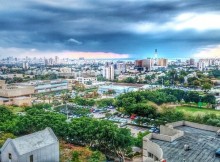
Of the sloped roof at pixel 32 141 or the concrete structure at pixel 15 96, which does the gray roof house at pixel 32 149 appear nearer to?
the sloped roof at pixel 32 141

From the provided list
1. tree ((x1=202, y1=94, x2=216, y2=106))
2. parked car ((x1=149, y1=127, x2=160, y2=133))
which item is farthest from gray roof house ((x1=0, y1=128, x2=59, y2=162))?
tree ((x1=202, y1=94, x2=216, y2=106))

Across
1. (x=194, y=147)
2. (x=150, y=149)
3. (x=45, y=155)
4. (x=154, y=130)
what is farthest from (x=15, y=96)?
(x=194, y=147)

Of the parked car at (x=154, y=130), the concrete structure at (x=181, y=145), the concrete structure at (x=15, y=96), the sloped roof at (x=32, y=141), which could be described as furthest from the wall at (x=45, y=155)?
the concrete structure at (x=15, y=96)

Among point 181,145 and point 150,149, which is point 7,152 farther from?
point 181,145

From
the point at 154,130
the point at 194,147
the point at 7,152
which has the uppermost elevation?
the point at 194,147

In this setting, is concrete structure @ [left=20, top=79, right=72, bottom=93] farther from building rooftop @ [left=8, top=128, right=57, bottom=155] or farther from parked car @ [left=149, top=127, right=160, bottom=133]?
building rooftop @ [left=8, top=128, right=57, bottom=155]

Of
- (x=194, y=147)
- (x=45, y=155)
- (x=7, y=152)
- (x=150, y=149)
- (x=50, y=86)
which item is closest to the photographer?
(x=194, y=147)
